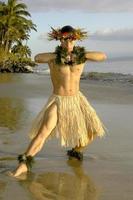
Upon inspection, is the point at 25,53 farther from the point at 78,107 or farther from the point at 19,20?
the point at 78,107

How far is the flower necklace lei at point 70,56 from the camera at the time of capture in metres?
6.42

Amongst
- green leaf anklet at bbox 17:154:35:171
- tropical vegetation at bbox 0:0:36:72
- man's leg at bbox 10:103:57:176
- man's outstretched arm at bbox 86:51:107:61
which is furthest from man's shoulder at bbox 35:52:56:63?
tropical vegetation at bbox 0:0:36:72

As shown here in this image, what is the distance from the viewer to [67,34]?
21.0ft

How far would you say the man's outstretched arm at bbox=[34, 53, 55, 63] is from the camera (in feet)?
21.0

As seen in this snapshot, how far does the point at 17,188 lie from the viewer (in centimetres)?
530

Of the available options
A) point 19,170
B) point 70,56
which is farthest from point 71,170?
point 70,56

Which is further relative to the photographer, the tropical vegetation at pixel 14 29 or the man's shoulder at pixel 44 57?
the tropical vegetation at pixel 14 29

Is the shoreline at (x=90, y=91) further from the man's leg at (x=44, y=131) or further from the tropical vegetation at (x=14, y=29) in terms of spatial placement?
the tropical vegetation at (x=14, y=29)

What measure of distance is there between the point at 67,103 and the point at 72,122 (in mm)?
238

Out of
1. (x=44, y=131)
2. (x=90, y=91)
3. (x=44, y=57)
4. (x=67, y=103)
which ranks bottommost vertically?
(x=90, y=91)

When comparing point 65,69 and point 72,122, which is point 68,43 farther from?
point 72,122

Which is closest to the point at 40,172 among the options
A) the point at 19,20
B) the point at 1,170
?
the point at 1,170

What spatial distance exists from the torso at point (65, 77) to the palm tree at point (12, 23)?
43168 millimetres

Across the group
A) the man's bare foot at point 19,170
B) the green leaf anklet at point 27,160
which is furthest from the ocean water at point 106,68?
the man's bare foot at point 19,170
